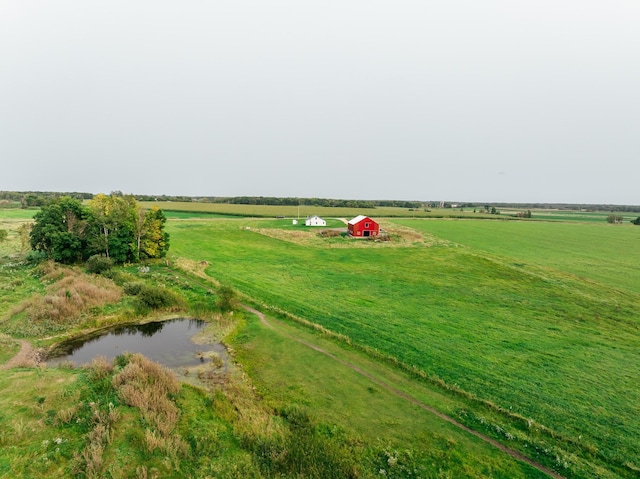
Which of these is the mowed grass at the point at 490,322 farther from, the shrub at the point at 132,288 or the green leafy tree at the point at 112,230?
the green leafy tree at the point at 112,230

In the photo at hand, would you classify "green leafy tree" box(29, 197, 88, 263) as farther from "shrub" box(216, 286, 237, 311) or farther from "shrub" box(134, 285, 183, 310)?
"shrub" box(216, 286, 237, 311)

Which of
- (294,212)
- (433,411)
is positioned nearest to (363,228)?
(433,411)

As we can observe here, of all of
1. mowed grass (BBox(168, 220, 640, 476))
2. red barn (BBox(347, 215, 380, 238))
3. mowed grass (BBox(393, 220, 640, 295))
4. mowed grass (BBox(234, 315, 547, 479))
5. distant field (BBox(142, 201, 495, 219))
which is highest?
distant field (BBox(142, 201, 495, 219))

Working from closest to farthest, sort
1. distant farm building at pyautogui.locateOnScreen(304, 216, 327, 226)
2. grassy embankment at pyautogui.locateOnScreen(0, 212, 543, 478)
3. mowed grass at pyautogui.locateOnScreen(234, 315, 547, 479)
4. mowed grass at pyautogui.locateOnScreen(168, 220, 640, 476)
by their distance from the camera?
grassy embankment at pyautogui.locateOnScreen(0, 212, 543, 478)
mowed grass at pyautogui.locateOnScreen(234, 315, 547, 479)
mowed grass at pyautogui.locateOnScreen(168, 220, 640, 476)
distant farm building at pyautogui.locateOnScreen(304, 216, 327, 226)

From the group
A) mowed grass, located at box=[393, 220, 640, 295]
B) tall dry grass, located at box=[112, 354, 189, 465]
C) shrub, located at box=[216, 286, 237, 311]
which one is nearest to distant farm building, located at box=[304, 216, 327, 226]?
mowed grass, located at box=[393, 220, 640, 295]

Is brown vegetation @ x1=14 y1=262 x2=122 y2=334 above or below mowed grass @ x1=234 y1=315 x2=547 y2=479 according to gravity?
above

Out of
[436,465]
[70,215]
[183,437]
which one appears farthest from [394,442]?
[70,215]

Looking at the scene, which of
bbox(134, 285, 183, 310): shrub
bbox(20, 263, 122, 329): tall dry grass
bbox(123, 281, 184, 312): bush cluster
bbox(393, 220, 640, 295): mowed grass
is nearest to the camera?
bbox(20, 263, 122, 329): tall dry grass
